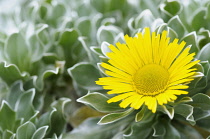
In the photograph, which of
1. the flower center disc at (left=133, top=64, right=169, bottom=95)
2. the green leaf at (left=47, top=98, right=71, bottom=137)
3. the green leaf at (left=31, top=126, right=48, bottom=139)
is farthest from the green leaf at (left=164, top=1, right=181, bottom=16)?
the green leaf at (left=31, top=126, right=48, bottom=139)

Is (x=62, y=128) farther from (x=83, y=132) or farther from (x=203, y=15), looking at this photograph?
(x=203, y=15)

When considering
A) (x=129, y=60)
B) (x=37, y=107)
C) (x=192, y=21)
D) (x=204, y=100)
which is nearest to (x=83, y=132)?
(x=37, y=107)

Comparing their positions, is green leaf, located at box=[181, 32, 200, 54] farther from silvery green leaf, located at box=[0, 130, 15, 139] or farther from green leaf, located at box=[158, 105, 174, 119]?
silvery green leaf, located at box=[0, 130, 15, 139]

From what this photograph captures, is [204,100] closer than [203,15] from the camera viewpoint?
Yes

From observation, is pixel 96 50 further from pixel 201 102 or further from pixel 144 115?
pixel 201 102

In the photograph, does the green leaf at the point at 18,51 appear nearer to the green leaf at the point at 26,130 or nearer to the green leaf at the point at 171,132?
the green leaf at the point at 26,130

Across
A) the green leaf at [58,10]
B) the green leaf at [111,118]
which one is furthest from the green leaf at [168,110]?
the green leaf at [58,10]
